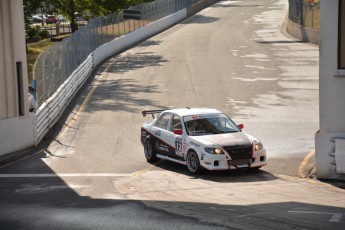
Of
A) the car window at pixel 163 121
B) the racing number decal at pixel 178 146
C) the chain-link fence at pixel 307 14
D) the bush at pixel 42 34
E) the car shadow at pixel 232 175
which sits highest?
the chain-link fence at pixel 307 14

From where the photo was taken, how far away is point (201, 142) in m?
18.3

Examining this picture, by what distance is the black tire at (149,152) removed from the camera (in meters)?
20.4

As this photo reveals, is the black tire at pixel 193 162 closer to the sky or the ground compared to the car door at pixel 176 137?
closer to the ground

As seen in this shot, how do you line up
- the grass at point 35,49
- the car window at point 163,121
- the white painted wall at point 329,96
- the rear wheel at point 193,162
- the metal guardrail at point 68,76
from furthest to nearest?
1. the grass at point 35,49
2. the metal guardrail at point 68,76
3. the car window at point 163,121
4. the rear wheel at point 193,162
5. the white painted wall at point 329,96

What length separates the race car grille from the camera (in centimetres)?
1797

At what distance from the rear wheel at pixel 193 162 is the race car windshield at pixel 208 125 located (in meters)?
0.68

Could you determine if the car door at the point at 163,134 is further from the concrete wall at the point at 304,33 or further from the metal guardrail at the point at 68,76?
the concrete wall at the point at 304,33

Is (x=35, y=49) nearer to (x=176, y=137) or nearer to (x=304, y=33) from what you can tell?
(x=304, y=33)

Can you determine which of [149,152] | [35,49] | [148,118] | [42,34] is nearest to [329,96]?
[149,152]

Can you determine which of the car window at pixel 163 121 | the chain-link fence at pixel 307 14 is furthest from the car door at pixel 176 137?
the chain-link fence at pixel 307 14

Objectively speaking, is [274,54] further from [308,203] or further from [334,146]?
[308,203]

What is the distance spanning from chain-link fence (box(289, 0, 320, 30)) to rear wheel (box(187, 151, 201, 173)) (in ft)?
102

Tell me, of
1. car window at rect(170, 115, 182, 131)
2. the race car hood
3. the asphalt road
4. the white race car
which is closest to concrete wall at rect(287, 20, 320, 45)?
the asphalt road

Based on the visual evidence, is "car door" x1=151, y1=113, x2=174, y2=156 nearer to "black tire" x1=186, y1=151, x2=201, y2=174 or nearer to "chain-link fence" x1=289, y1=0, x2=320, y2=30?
"black tire" x1=186, y1=151, x2=201, y2=174
